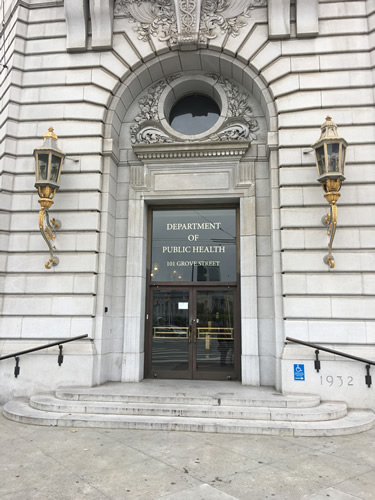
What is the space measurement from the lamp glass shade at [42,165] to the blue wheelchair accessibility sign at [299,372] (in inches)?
276

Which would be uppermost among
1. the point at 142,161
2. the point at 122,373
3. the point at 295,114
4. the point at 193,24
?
the point at 193,24

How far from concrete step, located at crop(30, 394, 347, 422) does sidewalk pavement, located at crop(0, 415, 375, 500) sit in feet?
1.93

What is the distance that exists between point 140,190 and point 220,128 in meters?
2.72

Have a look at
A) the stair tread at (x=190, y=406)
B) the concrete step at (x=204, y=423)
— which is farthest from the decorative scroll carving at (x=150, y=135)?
the concrete step at (x=204, y=423)

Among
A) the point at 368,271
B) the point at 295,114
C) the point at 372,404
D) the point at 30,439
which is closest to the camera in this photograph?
the point at 30,439

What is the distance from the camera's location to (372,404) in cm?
754

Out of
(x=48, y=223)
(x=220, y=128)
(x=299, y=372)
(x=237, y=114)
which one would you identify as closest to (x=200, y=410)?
(x=299, y=372)

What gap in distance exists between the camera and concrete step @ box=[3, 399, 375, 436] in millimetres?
6262

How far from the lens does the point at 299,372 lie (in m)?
7.85

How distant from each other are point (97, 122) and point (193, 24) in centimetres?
356

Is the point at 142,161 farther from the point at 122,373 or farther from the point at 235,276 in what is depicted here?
the point at 122,373

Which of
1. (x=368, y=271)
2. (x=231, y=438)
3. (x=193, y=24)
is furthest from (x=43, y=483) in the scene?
(x=193, y=24)

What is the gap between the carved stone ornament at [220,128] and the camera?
984cm

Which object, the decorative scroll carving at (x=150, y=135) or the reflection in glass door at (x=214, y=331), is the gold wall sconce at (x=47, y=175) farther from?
the reflection in glass door at (x=214, y=331)
